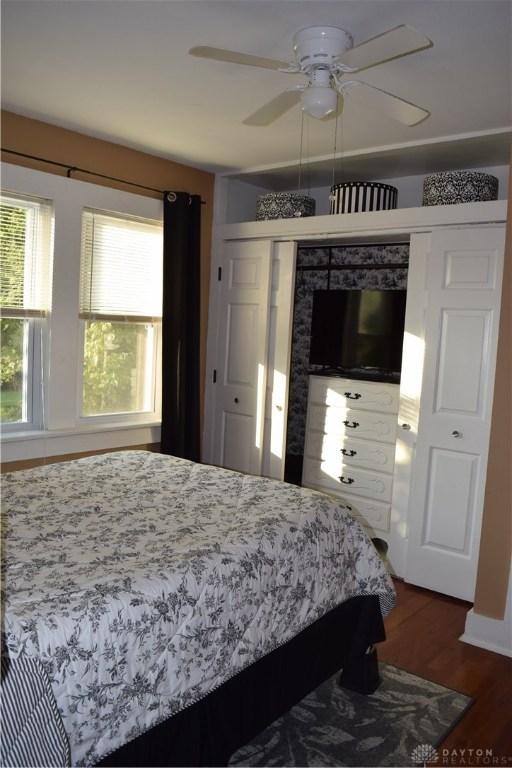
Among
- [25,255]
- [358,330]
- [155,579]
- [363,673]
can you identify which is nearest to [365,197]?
[358,330]

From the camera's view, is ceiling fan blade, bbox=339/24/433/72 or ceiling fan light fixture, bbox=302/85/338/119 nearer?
ceiling fan blade, bbox=339/24/433/72

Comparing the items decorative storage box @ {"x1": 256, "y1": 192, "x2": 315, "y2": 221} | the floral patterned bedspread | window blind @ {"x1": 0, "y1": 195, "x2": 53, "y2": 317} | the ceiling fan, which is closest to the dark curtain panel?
decorative storage box @ {"x1": 256, "y1": 192, "x2": 315, "y2": 221}

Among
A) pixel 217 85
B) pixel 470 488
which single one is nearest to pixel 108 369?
pixel 217 85

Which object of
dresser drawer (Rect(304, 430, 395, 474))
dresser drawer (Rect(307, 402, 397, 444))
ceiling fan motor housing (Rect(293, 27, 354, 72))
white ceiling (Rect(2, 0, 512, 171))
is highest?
white ceiling (Rect(2, 0, 512, 171))

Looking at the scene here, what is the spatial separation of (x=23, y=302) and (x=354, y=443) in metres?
2.28

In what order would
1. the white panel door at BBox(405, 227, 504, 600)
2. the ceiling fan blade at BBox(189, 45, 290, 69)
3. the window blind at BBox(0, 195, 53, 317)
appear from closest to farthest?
the ceiling fan blade at BBox(189, 45, 290, 69)
the white panel door at BBox(405, 227, 504, 600)
the window blind at BBox(0, 195, 53, 317)

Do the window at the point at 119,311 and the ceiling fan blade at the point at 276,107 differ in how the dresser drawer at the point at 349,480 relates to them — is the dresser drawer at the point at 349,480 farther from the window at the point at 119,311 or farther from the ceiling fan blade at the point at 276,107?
the ceiling fan blade at the point at 276,107

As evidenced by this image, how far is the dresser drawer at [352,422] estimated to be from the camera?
413cm

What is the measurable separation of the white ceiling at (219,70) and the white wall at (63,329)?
360 mm

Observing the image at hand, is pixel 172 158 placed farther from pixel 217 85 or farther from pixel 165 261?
pixel 217 85

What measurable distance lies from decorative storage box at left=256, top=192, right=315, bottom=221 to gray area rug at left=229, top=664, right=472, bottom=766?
9.51 feet

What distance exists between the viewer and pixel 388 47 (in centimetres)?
191

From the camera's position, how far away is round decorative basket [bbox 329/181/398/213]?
3947 millimetres

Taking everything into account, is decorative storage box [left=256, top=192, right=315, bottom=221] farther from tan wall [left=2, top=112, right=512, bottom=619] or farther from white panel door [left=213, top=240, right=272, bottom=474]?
tan wall [left=2, top=112, right=512, bottom=619]
